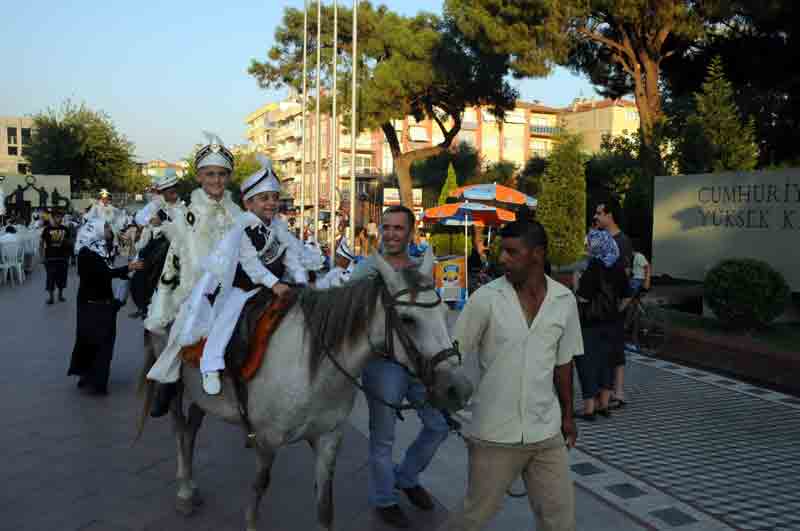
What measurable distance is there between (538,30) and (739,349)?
46.2 feet

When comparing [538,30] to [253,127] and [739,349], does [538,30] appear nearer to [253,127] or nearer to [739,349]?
[739,349]

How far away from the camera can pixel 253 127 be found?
380 feet

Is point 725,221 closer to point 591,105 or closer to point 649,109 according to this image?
point 649,109

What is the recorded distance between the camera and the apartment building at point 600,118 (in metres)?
66.9

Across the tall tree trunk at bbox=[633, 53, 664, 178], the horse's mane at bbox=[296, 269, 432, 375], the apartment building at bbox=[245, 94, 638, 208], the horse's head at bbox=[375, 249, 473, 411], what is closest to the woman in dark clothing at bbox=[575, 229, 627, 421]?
the horse's mane at bbox=[296, 269, 432, 375]

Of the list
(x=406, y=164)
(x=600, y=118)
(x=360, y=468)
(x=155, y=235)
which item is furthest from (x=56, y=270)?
(x=600, y=118)

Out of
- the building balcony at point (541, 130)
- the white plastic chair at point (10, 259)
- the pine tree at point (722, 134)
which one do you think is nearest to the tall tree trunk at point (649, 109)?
the pine tree at point (722, 134)

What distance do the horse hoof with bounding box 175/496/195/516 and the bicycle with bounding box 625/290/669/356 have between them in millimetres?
7237

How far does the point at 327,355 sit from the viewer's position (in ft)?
12.2

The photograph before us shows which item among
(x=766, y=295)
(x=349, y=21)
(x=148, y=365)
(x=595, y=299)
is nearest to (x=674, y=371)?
(x=766, y=295)

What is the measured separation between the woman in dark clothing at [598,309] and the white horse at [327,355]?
11.3 ft

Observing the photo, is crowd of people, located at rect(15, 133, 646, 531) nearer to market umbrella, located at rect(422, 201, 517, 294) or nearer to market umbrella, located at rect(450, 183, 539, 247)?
market umbrella, located at rect(450, 183, 539, 247)

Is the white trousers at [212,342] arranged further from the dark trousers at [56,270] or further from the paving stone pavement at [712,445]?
the dark trousers at [56,270]

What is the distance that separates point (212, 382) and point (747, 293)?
775 centimetres
